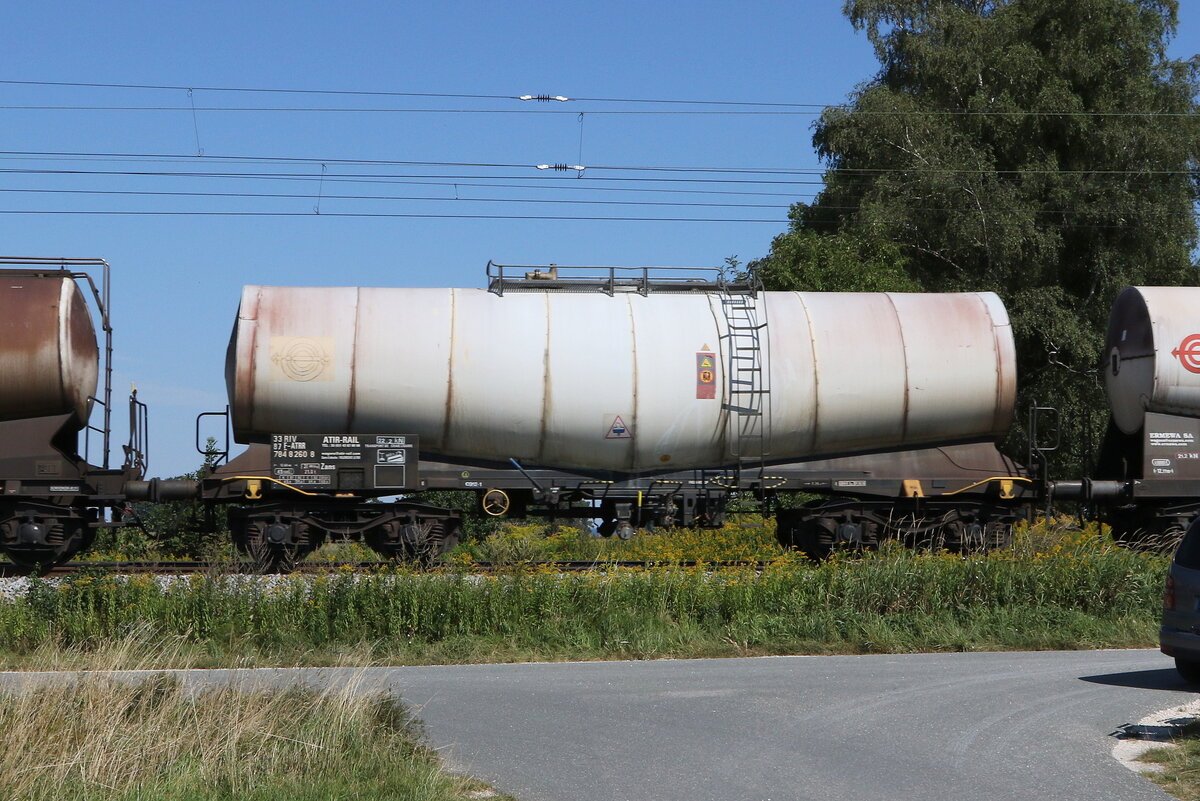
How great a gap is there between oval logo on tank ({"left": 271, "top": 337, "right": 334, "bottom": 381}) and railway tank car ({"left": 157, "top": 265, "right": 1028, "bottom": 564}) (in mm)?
27

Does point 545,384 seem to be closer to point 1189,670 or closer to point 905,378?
point 905,378

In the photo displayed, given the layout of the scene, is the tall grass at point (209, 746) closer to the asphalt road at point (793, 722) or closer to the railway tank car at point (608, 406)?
the asphalt road at point (793, 722)

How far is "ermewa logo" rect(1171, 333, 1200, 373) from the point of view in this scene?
61.9ft

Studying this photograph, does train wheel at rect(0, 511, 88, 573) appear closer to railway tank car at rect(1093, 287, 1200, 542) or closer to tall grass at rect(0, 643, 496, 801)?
tall grass at rect(0, 643, 496, 801)

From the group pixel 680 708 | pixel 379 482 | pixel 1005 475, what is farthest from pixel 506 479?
pixel 680 708

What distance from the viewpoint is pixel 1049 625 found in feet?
43.6

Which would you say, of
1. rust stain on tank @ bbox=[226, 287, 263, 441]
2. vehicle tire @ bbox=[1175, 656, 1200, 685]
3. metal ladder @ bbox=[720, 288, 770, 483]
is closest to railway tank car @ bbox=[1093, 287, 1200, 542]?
metal ladder @ bbox=[720, 288, 770, 483]

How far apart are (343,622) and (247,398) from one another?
18.9 feet

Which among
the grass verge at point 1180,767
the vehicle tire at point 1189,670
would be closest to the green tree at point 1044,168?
the vehicle tire at point 1189,670

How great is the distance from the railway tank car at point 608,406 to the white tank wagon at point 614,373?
0.09 feet

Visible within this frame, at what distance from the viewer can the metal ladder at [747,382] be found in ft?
59.4

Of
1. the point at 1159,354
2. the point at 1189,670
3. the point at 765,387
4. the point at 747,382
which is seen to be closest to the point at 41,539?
the point at 747,382

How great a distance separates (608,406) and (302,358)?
4207 millimetres

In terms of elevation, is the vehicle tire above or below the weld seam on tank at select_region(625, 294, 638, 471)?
below
